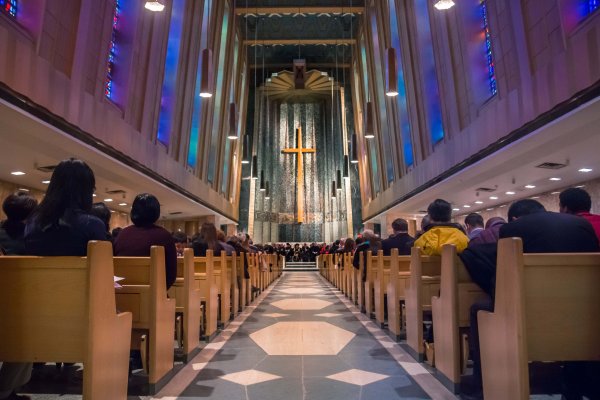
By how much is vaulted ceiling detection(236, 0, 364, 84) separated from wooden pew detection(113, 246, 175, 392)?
16508 mm

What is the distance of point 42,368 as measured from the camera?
11.0 feet

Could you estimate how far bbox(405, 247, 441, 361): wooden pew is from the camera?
3.63m

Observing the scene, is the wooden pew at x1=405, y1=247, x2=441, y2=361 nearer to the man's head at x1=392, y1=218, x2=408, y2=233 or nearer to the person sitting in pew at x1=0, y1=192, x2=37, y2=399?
the man's head at x1=392, y1=218, x2=408, y2=233

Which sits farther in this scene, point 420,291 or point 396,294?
point 396,294

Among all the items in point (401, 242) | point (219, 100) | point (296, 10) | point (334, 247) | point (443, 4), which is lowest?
point (401, 242)

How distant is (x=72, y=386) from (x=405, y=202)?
12.8 metres

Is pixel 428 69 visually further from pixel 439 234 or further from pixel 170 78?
pixel 439 234

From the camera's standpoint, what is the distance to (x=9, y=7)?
521cm

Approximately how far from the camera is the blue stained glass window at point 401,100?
537 inches

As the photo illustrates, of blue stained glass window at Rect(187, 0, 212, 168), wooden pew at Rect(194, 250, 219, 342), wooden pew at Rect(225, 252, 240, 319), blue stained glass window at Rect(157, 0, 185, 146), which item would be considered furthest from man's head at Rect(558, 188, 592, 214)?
blue stained glass window at Rect(187, 0, 212, 168)

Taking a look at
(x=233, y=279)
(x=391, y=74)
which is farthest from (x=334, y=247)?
(x=233, y=279)

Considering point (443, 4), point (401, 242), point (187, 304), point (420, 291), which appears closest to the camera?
point (420, 291)

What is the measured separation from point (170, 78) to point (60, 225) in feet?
34.3

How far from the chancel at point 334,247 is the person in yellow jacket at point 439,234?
0.02m
